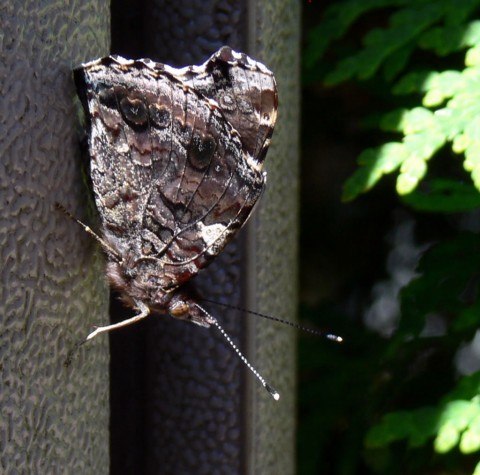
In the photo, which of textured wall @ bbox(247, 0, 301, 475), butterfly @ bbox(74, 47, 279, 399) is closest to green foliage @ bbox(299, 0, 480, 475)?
textured wall @ bbox(247, 0, 301, 475)

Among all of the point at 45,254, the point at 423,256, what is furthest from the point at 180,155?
the point at 423,256

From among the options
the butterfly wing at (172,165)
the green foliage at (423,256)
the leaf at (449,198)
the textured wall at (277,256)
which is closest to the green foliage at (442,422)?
the green foliage at (423,256)

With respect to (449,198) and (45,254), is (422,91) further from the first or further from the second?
(45,254)

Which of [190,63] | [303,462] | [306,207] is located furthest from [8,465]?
[306,207]

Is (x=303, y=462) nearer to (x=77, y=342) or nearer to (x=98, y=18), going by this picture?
(x=77, y=342)

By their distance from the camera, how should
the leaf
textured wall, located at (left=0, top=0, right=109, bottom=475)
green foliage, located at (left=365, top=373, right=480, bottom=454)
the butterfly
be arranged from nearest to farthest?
textured wall, located at (left=0, top=0, right=109, bottom=475)
the butterfly
green foliage, located at (left=365, top=373, right=480, bottom=454)
the leaf

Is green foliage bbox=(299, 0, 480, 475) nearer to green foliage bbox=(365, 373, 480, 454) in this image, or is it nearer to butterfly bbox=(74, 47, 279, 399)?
green foliage bbox=(365, 373, 480, 454)
